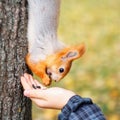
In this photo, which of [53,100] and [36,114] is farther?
[36,114]

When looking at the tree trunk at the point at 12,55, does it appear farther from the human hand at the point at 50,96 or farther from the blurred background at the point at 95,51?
the blurred background at the point at 95,51

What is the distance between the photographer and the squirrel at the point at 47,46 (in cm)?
331

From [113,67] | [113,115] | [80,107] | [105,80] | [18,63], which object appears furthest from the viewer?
[113,67]

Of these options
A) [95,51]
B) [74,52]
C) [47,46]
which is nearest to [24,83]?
[47,46]

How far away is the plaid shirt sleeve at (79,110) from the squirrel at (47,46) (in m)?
0.20

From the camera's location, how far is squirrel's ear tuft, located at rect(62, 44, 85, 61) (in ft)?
10.6

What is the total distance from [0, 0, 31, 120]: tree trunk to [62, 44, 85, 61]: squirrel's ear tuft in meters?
0.32

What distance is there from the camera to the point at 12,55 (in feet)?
11.4

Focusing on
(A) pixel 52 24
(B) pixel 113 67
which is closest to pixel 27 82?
(A) pixel 52 24

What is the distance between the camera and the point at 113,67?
7.14 m

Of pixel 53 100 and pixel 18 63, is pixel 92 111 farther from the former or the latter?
pixel 18 63

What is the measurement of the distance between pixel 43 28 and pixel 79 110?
0.51 m

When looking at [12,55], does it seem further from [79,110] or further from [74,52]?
[79,110]

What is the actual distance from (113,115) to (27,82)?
265 centimetres
